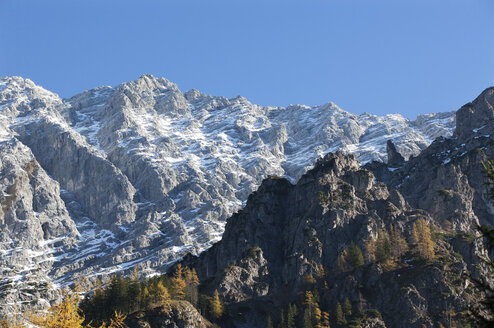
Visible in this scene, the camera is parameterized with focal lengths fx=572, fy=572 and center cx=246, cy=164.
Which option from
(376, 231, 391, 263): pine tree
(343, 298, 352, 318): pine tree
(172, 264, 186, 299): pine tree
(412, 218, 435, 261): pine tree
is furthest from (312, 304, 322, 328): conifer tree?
(412, 218, 435, 261): pine tree

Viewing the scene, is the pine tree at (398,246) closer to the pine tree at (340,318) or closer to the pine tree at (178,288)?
the pine tree at (340,318)

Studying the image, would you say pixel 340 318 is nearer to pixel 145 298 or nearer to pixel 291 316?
pixel 291 316

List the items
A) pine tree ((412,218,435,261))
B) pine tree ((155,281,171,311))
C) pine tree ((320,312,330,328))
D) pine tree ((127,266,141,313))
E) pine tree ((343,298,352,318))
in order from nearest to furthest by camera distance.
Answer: pine tree ((155,281,171,311)) < pine tree ((320,312,330,328)) < pine tree ((127,266,141,313)) < pine tree ((343,298,352,318)) < pine tree ((412,218,435,261))

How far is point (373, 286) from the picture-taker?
148500mm

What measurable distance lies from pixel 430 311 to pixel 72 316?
117 metres

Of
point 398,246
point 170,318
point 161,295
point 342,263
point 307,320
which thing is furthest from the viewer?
point 398,246

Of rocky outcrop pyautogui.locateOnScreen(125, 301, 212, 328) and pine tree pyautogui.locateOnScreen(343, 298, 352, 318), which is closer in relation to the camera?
rocky outcrop pyautogui.locateOnScreen(125, 301, 212, 328)

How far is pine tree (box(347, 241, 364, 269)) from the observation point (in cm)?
15838

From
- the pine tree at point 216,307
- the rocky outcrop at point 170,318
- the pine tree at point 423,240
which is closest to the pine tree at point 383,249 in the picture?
the pine tree at point 423,240

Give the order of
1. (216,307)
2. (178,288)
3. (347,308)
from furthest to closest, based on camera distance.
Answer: (178,288)
(216,307)
(347,308)

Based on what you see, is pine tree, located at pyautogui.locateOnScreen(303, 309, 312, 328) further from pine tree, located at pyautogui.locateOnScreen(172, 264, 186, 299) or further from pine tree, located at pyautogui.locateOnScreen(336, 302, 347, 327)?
pine tree, located at pyautogui.locateOnScreen(172, 264, 186, 299)

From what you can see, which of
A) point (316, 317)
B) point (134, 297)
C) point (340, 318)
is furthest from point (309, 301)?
point (134, 297)

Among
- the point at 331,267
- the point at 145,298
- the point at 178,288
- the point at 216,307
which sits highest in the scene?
the point at 331,267

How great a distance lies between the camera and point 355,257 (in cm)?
15975
